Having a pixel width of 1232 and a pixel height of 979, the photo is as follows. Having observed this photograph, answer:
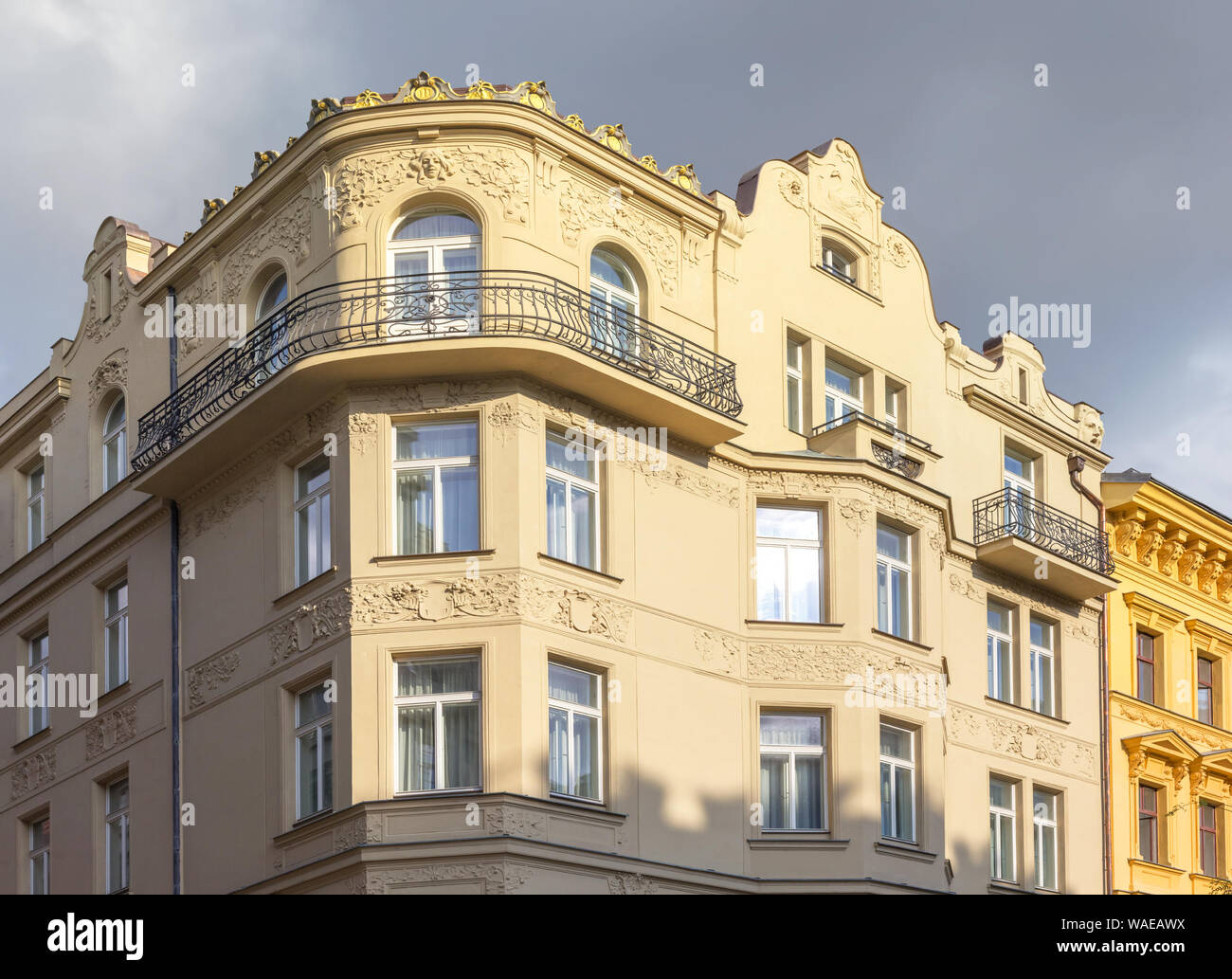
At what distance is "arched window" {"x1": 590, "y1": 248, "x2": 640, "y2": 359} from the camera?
2652 centimetres

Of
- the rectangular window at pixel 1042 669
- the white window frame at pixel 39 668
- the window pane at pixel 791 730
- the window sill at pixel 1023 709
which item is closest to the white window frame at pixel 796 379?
the window pane at pixel 791 730

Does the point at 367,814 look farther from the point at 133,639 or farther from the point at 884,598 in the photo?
the point at 884,598

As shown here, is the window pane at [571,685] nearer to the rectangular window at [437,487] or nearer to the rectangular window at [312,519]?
the rectangular window at [437,487]

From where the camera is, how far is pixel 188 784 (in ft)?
90.0

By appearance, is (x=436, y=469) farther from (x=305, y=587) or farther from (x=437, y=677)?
(x=437, y=677)

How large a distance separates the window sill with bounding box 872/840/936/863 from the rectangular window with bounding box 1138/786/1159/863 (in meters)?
8.89

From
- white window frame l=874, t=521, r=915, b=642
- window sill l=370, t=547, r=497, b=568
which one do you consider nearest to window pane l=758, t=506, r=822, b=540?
white window frame l=874, t=521, r=915, b=642

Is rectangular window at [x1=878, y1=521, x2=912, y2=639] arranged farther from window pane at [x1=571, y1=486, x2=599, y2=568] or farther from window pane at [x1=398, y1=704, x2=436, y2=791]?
window pane at [x1=398, y1=704, x2=436, y2=791]

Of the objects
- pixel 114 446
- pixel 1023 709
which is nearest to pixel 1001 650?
pixel 1023 709

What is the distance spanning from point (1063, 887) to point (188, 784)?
1447 cm

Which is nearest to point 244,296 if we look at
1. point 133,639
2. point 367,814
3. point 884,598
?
point 133,639

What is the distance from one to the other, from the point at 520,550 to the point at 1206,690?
19.6 metres

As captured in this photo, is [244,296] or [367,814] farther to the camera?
[244,296]
